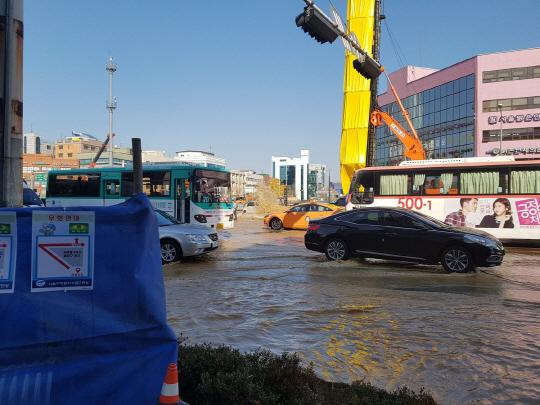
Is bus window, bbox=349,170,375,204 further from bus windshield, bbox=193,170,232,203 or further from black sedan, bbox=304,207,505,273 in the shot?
black sedan, bbox=304,207,505,273

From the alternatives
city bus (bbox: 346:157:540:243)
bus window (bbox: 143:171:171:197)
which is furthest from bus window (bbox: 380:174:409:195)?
bus window (bbox: 143:171:171:197)

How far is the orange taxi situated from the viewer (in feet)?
78.0

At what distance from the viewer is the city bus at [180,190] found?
62.6 feet

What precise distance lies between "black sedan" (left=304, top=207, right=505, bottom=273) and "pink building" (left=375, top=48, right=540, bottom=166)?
39315mm

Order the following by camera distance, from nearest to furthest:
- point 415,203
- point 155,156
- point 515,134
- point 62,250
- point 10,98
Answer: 1. point 62,250
2. point 10,98
3. point 415,203
4. point 515,134
5. point 155,156

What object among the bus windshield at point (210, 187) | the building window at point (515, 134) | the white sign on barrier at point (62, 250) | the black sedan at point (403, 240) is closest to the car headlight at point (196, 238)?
the black sedan at point (403, 240)

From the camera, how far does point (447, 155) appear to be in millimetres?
55656

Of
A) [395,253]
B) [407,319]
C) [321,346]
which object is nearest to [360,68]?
[395,253]

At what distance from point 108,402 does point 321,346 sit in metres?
3.24

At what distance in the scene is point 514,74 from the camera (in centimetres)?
4959

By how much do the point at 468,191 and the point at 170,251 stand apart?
38.2 ft

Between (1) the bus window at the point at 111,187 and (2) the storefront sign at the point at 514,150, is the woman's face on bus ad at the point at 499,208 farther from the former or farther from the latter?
(2) the storefront sign at the point at 514,150

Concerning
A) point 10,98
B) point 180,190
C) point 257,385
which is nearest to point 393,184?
point 180,190

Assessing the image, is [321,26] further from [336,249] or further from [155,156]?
[155,156]
